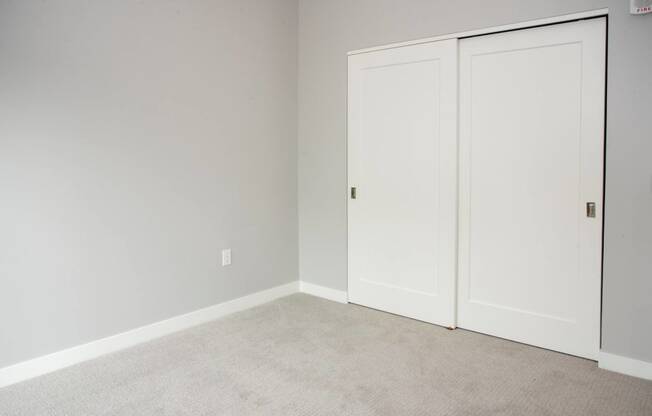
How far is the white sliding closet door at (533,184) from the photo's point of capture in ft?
8.93

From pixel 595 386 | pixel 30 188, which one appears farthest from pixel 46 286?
pixel 595 386

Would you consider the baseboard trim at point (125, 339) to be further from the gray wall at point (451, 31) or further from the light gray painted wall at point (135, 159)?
the gray wall at point (451, 31)

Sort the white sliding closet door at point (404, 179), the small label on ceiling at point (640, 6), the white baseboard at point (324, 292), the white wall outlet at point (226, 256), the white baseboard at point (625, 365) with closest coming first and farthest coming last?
the small label on ceiling at point (640, 6) → the white baseboard at point (625, 365) → the white sliding closet door at point (404, 179) → the white wall outlet at point (226, 256) → the white baseboard at point (324, 292)

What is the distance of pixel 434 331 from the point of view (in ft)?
10.6

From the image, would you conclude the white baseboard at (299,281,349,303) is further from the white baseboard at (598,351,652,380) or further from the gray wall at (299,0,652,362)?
the white baseboard at (598,351,652,380)

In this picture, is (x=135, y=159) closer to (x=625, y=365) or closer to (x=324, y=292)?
(x=324, y=292)

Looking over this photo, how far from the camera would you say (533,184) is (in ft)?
9.62

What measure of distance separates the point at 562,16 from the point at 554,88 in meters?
0.42

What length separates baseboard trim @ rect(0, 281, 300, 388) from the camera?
2518 millimetres

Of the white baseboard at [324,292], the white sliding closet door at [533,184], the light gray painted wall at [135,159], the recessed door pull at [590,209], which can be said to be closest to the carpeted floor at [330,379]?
the white sliding closet door at [533,184]

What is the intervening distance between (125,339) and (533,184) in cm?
285

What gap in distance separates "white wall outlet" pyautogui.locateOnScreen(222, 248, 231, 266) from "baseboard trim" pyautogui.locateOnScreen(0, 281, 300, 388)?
1.04 ft

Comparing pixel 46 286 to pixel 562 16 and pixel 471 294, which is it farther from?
pixel 562 16

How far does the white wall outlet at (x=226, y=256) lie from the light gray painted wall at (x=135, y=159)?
0.05 meters
